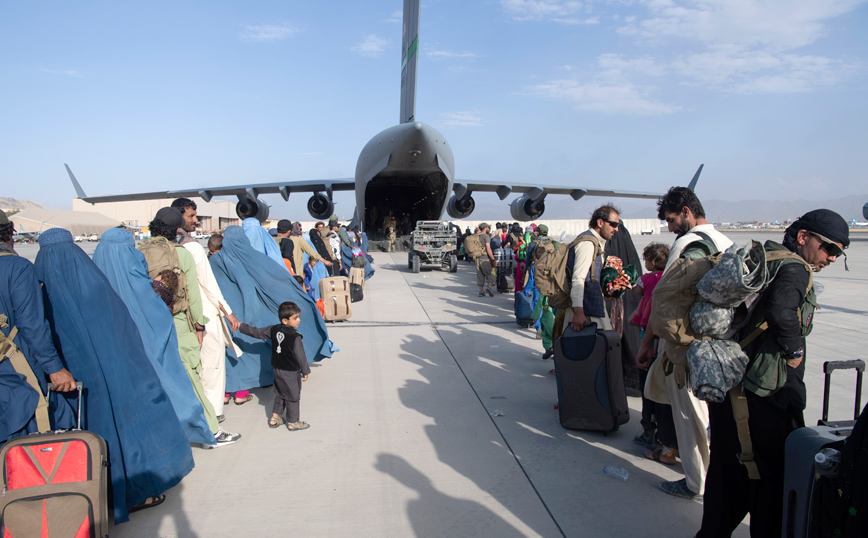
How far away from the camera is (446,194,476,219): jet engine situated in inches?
994

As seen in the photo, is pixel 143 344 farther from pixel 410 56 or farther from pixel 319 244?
pixel 410 56

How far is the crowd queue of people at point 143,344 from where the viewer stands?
2.54 m

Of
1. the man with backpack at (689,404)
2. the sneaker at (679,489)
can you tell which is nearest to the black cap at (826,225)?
the man with backpack at (689,404)

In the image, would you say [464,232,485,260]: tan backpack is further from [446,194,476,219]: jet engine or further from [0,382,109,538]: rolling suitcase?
[446,194,476,219]: jet engine

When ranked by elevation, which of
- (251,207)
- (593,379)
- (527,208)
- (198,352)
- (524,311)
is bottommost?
(524,311)

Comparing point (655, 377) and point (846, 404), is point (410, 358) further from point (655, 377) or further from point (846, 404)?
point (846, 404)

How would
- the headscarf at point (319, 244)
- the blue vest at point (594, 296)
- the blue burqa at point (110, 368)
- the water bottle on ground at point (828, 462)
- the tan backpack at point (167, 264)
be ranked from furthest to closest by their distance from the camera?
the headscarf at point (319, 244) → the blue vest at point (594, 296) → the tan backpack at point (167, 264) → the blue burqa at point (110, 368) → the water bottle on ground at point (828, 462)

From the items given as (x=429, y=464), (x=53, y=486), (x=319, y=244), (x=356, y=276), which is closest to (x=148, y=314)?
(x=53, y=486)

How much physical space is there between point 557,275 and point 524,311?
3521 millimetres

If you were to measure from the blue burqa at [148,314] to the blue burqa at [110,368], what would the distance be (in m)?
0.45

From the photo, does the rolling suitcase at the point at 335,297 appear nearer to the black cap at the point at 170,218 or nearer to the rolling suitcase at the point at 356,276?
the rolling suitcase at the point at 356,276

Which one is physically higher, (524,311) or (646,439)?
(524,311)

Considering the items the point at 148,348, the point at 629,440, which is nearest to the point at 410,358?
the point at 629,440

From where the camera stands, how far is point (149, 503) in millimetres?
2994
